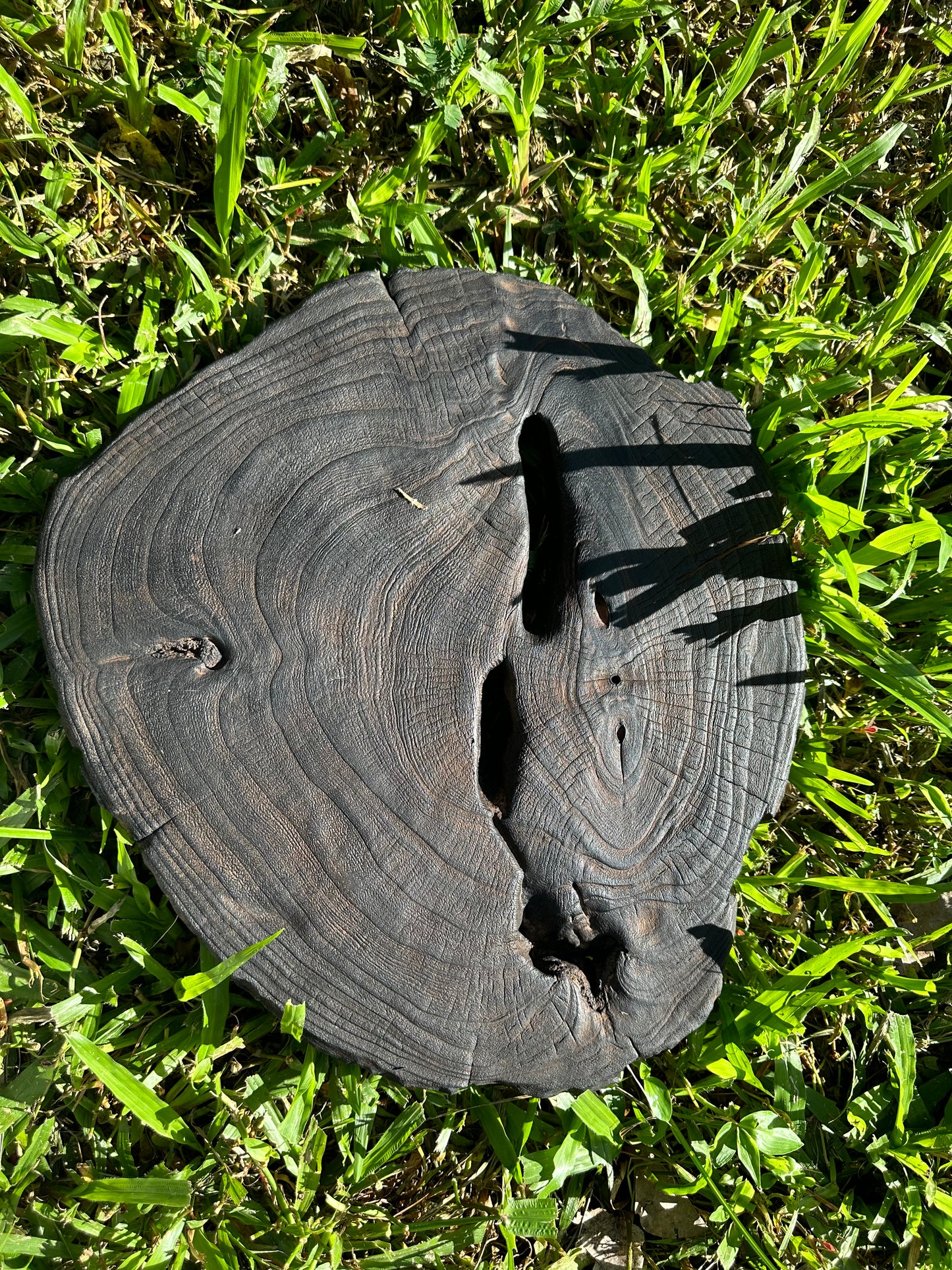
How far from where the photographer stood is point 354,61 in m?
2.08

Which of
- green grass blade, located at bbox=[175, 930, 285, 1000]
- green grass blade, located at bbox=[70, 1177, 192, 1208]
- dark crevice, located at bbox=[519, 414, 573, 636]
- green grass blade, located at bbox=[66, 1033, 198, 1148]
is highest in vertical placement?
dark crevice, located at bbox=[519, 414, 573, 636]

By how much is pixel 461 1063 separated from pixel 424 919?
0.28 meters

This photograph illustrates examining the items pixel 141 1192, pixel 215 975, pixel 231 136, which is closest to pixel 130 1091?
pixel 141 1192

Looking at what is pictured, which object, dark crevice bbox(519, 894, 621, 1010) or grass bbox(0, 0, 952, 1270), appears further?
grass bbox(0, 0, 952, 1270)

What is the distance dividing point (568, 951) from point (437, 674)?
59 centimetres

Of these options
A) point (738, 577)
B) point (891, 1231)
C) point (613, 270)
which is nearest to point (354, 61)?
point (613, 270)

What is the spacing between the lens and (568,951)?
1.72 m

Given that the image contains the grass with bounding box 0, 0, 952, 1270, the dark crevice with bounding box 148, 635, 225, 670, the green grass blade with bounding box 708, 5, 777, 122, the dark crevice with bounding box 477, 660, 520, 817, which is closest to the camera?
the dark crevice with bounding box 148, 635, 225, 670

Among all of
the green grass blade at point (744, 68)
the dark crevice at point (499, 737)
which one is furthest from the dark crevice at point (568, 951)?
the green grass blade at point (744, 68)

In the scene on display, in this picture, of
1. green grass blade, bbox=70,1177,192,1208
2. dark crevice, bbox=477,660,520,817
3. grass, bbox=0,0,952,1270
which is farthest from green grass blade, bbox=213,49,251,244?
green grass blade, bbox=70,1177,192,1208

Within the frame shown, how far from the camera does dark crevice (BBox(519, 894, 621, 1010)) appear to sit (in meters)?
1.69

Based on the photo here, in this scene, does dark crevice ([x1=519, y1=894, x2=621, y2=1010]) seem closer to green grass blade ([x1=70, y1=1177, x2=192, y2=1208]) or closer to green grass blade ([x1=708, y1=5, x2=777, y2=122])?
green grass blade ([x1=70, y1=1177, x2=192, y2=1208])

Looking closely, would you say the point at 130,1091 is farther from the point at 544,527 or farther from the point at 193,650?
the point at 544,527

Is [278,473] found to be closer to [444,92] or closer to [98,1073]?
[444,92]
